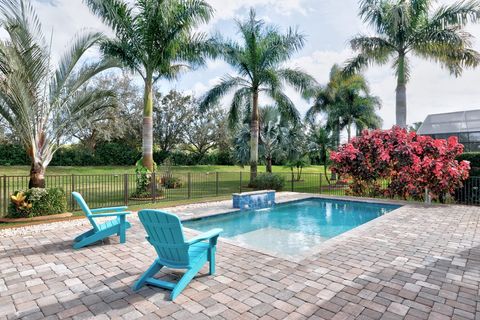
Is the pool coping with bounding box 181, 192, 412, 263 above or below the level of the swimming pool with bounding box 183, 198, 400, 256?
above

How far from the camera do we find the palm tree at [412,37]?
40.4ft

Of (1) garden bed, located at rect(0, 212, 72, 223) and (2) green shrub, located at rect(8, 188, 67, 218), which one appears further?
(2) green shrub, located at rect(8, 188, 67, 218)

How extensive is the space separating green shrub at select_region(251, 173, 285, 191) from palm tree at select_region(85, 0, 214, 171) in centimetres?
584

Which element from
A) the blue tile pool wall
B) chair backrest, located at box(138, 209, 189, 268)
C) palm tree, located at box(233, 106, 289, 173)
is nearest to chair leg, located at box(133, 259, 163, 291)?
chair backrest, located at box(138, 209, 189, 268)

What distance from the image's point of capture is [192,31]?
459 inches

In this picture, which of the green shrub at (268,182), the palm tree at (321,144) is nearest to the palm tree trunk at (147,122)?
the green shrub at (268,182)

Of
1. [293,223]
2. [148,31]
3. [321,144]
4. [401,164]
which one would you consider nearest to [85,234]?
[293,223]

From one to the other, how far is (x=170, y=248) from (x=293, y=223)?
239 inches

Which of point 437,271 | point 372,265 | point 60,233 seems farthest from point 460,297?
point 60,233

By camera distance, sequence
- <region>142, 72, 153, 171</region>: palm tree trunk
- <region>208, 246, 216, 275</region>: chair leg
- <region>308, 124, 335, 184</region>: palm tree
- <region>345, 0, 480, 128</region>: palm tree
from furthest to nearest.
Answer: <region>308, 124, 335, 184</region>: palm tree
<region>345, 0, 480, 128</region>: palm tree
<region>142, 72, 153, 171</region>: palm tree trunk
<region>208, 246, 216, 275</region>: chair leg

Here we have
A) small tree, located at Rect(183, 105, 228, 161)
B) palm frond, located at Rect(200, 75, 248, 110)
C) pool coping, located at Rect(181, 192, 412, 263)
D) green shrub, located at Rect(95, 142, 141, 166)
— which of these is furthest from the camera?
small tree, located at Rect(183, 105, 228, 161)

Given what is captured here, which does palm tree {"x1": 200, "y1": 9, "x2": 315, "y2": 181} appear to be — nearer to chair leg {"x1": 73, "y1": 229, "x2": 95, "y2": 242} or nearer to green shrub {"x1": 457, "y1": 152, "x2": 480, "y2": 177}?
green shrub {"x1": 457, "y1": 152, "x2": 480, "y2": 177}

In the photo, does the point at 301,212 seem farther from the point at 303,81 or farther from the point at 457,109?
the point at 457,109

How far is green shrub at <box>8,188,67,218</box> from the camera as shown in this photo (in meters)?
7.07
